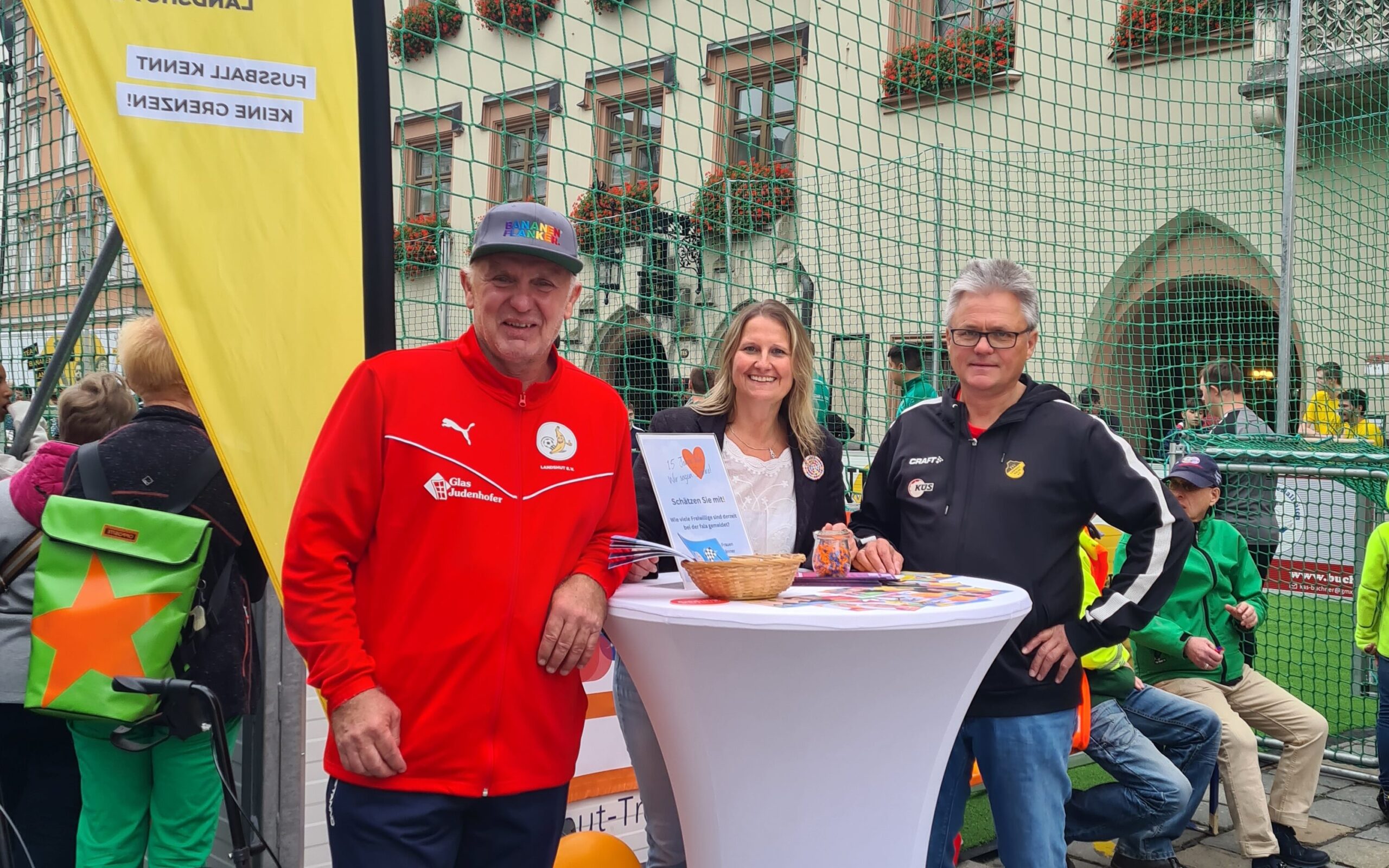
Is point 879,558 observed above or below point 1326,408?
below

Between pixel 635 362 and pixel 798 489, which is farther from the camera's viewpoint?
pixel 635 362

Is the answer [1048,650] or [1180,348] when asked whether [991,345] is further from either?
[1180,348]

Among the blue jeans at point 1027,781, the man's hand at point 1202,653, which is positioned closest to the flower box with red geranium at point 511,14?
the blue jeans at point 1027,781

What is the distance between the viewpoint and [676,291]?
538 cm

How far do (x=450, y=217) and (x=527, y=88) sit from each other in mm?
665

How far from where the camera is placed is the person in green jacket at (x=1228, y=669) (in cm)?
407

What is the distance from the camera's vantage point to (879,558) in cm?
250

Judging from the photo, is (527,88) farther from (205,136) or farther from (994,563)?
(994,563)

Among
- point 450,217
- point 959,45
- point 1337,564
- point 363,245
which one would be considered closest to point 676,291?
point 450,217

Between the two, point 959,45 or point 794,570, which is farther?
point 959,45

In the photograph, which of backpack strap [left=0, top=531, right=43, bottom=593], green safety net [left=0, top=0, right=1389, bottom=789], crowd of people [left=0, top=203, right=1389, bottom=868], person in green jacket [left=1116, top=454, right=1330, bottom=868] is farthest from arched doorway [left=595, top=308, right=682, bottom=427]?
person in green jacket [left=1116, top=454, right=1330, bottom=868]

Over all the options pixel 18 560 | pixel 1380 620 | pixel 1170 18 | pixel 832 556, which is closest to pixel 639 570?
pixel 832 556

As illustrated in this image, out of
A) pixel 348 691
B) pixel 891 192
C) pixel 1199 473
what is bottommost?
pixel 348 691

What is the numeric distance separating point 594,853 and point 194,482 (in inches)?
55.2
